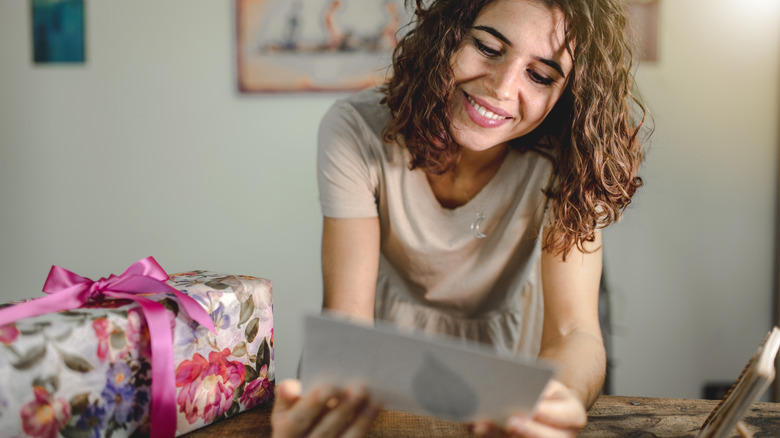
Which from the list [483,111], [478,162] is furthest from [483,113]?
[478,162]

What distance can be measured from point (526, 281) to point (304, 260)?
1.15 metres

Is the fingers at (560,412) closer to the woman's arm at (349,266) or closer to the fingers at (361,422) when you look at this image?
the fingers at (361,422)

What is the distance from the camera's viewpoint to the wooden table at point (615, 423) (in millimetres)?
784

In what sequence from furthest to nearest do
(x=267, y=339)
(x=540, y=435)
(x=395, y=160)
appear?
(x=395, y=160) < (x=267, y=339) < (x=540, y=435)

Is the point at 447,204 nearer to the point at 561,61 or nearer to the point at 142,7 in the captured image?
the point at 561,61

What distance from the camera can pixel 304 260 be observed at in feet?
7.52

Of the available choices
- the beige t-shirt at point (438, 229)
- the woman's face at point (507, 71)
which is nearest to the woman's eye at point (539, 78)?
the woman's face at point (507, 71)

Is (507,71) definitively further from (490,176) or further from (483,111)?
(490,176)

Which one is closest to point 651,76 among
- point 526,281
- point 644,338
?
point 644,338

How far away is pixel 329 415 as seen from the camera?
0.63 meters

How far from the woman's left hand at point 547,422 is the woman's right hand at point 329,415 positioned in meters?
0.12

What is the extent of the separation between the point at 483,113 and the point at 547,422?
55cm

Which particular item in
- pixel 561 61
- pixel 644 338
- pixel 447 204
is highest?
pixel 561 61

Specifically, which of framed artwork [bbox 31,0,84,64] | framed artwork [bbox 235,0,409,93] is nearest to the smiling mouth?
framed artwork [bbox 235,0,409,93]
